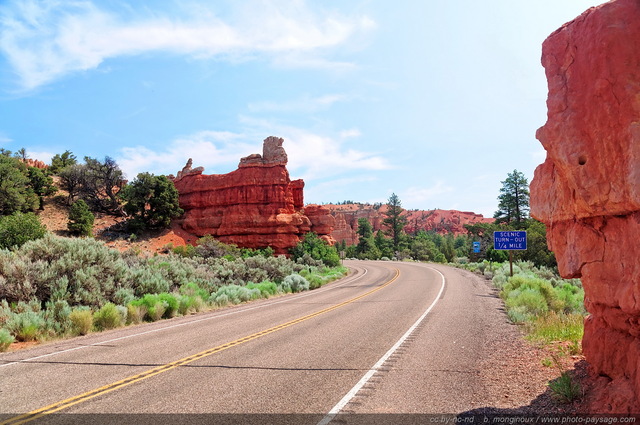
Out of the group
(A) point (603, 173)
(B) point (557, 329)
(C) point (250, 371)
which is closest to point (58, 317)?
(C) point (250, 371)

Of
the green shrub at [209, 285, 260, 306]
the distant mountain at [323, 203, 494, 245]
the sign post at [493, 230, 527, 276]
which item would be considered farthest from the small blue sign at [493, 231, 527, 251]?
the distant mountain at [323, 203, 494, 245]

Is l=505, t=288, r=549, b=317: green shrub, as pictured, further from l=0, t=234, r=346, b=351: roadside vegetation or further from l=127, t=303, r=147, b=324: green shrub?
l=127, t=303, r=147, b=324: green shrub

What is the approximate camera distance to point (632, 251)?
397 centimetres

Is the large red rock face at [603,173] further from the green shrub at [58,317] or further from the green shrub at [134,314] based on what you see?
the green shrub at [134,314]

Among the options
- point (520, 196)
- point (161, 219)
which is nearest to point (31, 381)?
point (161, 219)

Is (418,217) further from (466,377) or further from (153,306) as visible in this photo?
(466,377)

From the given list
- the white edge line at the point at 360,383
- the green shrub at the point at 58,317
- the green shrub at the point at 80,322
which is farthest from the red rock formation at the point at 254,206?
the white edge line at the point at 360,383

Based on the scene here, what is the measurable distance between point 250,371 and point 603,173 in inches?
245

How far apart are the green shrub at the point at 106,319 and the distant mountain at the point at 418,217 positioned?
4838 inches

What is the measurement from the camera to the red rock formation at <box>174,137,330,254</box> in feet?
176

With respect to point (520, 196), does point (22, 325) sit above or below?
below

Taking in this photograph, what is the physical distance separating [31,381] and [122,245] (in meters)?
46.9

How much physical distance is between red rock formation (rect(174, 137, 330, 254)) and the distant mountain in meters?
79.6

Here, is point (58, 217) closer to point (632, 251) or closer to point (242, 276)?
point (242, 276)
